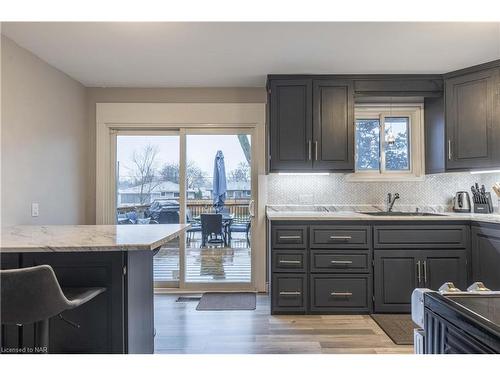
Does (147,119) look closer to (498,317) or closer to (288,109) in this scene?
(288,109)

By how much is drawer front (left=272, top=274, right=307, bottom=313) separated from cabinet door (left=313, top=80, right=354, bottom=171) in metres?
1.16

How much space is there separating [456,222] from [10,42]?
4141 mm

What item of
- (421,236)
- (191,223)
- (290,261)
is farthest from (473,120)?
(191,223)

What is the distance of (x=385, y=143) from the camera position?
11.6 feet

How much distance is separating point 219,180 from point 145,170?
91 cm

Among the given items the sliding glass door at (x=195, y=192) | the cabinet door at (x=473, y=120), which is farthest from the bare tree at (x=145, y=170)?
the cabinet door at (x=473, y=120)

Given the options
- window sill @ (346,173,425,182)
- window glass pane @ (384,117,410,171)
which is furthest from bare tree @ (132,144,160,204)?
window glass pane @ (384,117,410,171)

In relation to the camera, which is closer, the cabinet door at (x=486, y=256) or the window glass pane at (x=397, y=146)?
the cabinet door at (x=486, y=256)

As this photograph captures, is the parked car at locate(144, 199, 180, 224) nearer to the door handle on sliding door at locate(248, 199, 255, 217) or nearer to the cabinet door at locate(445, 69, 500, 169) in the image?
the door handle on sliding door at locate(248, 199, 255, 217)

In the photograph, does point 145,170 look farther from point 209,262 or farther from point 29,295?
point 29,295

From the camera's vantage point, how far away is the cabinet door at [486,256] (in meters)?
2.60

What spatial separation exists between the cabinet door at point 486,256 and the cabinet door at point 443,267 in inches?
3.6

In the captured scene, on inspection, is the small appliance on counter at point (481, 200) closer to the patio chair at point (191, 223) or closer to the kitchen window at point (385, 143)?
the kitchen window at point (385, 143)

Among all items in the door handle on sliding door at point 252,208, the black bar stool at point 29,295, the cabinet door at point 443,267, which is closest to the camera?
the black bar stool at point 29,295
